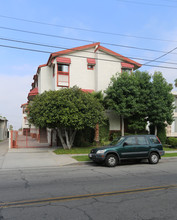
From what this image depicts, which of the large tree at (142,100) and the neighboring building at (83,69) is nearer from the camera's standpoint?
the large tree at (142,100)

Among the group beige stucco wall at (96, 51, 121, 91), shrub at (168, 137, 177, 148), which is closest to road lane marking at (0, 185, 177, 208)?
shrub at (168, 137, 177, 148)

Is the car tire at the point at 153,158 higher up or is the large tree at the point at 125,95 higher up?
the large tree at the point at 125,95

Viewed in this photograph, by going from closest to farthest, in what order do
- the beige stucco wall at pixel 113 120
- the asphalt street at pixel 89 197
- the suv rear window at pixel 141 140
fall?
the asphalt street at pixel 89 197 → the suv rear window at pixel 141 140 → the beige stucco wall at pixel 113 120

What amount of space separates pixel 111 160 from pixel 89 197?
530 centimetres

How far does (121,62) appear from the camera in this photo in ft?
77.3

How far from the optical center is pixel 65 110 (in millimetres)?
14875

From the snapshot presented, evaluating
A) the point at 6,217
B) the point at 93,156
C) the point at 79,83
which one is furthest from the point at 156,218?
the point at 79,83

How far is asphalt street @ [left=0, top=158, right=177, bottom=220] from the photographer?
14.5 ft

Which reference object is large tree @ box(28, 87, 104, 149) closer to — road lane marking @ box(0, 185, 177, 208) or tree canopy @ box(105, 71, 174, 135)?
tree canopy @ box(105, 71, 174, 135)

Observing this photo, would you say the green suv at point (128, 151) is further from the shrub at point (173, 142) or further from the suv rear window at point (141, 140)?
the shrub at point (173, 142)

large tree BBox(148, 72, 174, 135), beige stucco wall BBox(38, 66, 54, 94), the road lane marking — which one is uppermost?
beige stucco wall BBox(38, 66, 54, 94)

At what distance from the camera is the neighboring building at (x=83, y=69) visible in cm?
2134

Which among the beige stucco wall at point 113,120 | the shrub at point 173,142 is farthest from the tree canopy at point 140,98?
the shrub at point 173,142

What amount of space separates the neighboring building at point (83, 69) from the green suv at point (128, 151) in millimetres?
10595
